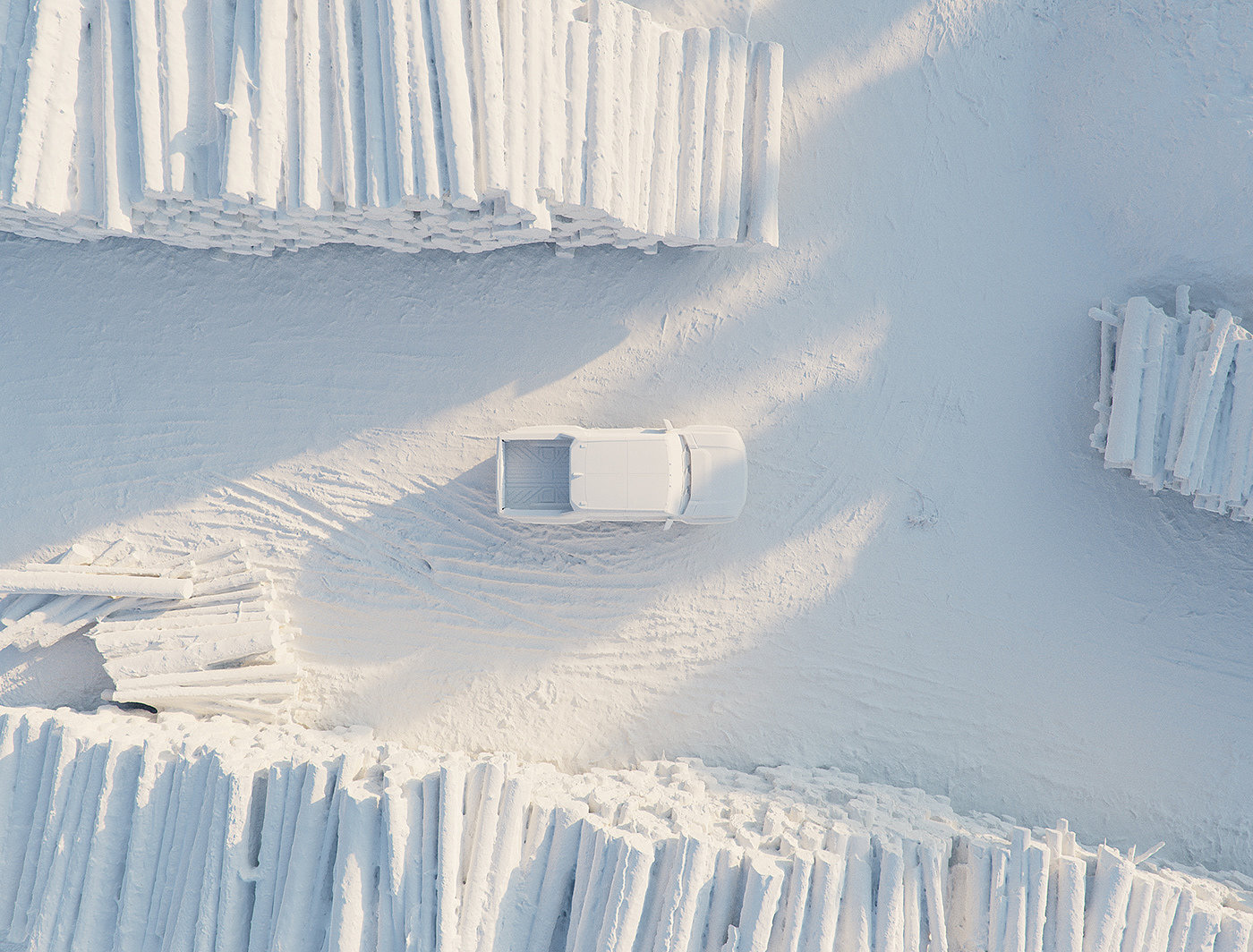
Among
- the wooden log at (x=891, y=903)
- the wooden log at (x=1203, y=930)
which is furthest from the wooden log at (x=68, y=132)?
the wooden log at (x=1203, y=930)

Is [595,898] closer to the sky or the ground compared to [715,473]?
closer to the ground

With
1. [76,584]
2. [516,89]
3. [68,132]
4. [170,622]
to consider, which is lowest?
[170,622]

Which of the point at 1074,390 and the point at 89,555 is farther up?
the point at 1074,390

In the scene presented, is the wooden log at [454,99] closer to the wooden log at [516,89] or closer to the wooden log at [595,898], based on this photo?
the wooden log at [516,89]

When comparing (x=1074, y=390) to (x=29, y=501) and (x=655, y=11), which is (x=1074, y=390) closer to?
(x=655, y=11)

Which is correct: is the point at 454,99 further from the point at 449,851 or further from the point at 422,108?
the point at 449,851

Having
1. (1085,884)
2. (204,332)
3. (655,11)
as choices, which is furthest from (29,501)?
(1085,884)

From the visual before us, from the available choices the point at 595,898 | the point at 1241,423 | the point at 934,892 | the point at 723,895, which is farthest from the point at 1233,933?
the point at 595,898
